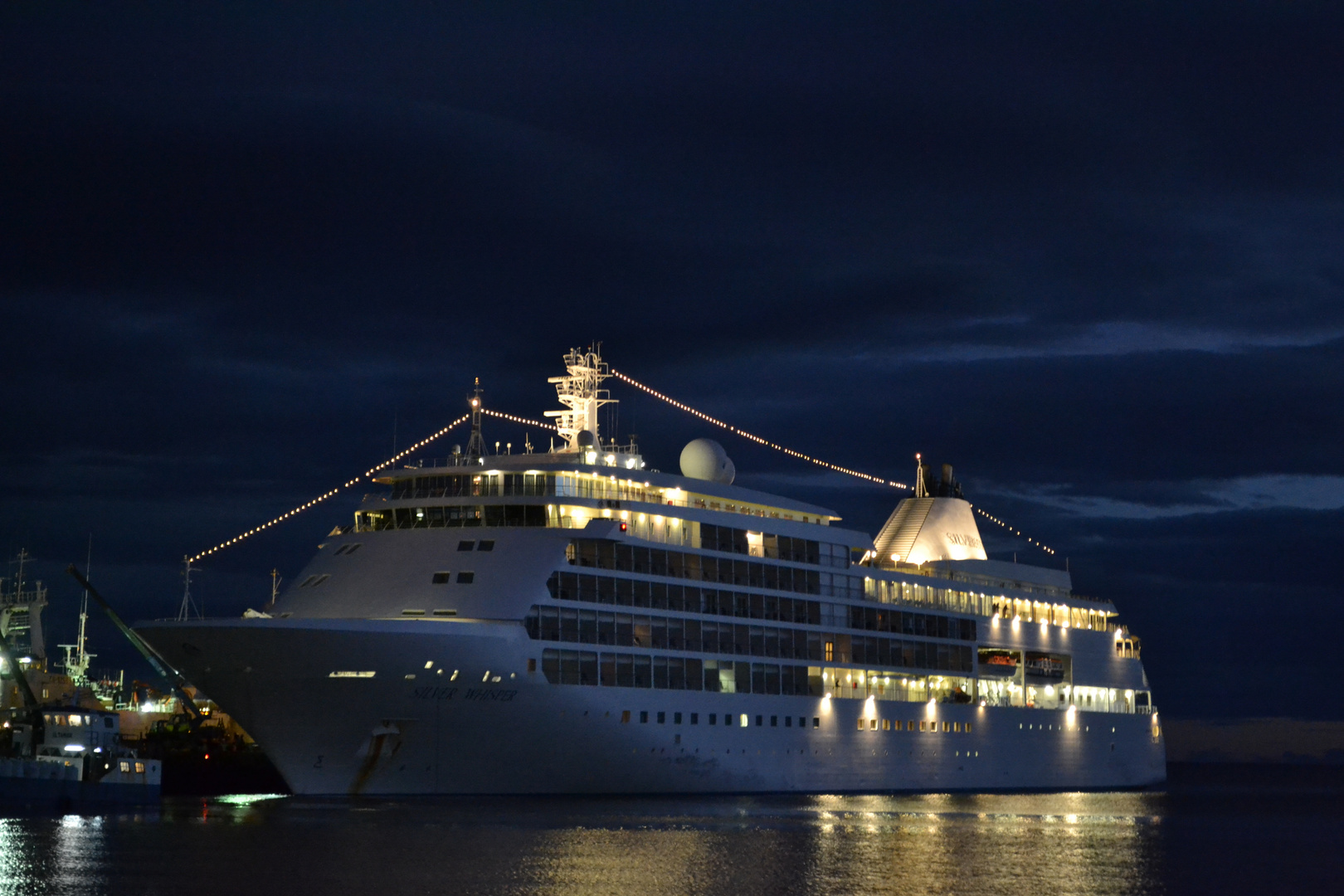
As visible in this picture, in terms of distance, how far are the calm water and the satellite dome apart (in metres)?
14.0

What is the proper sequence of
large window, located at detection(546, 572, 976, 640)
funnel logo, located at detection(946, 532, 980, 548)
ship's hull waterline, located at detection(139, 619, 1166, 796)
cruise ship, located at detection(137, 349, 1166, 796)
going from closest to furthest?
ship's hull waterline, located at detection(139, 619, 1166, 796), cruise ship, located at detection(137, 349, 1166, 796), large window, located at detection(546, 572, 976, 640), funnel logo, located at detection(946, 532, 980, 548)

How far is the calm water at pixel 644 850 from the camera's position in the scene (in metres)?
38.9

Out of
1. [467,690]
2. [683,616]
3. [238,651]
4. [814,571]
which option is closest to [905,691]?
[814,571]

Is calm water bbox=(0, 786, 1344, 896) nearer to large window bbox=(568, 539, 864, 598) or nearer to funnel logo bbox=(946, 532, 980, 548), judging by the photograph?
large window bbox=(568, 539, 864, 598)

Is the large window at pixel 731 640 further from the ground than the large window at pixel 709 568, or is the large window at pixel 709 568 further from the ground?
the large window at pixel 709 568

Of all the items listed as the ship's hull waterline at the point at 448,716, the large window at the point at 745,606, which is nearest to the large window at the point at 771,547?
the large window at the point at 745,606

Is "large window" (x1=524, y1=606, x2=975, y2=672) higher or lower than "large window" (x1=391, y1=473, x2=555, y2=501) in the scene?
lower

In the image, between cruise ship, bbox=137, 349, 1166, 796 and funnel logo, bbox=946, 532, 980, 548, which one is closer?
cruise ship, bbox=137, 349, 1166, 796

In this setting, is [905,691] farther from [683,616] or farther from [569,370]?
[569,370]

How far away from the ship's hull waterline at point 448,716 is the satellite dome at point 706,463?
31.6 ft

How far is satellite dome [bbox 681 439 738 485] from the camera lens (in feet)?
229

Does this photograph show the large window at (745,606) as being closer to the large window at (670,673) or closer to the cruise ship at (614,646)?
the cruise ship at (614,646)

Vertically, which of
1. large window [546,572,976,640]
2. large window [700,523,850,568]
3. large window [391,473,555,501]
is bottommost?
large window [546,572,976,640]

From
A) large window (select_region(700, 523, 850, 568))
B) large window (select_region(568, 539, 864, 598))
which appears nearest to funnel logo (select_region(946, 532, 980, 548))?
large window (select_region(568, 539, 864, 598))
